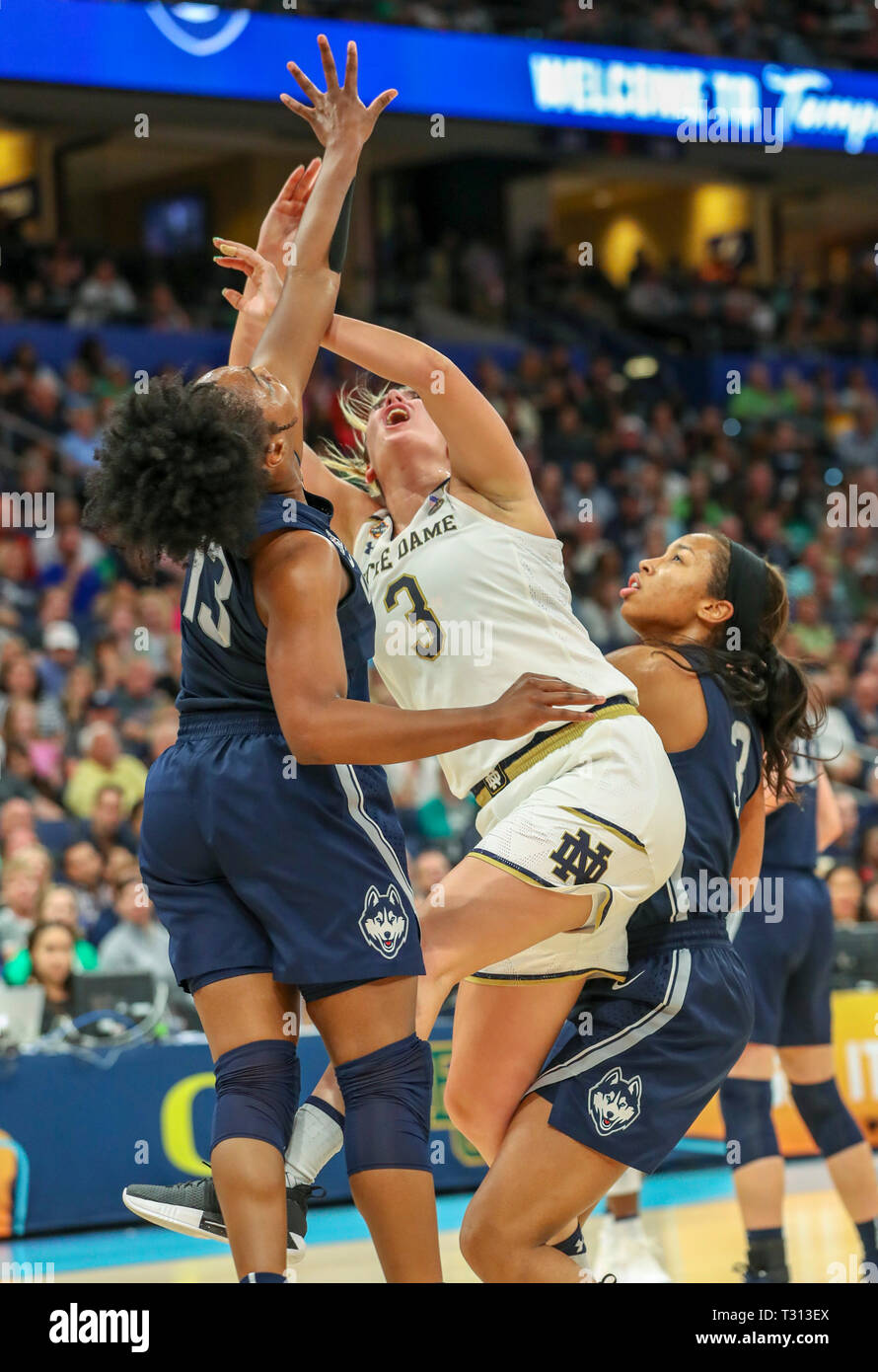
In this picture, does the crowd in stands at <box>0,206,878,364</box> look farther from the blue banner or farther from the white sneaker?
the white sneaker

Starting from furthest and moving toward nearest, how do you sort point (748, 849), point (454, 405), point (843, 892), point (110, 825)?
point (843, 892) < point (110, 825) < point (748, 849) < point (454, 405)

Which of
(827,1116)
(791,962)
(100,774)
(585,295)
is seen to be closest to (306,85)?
(791,962)

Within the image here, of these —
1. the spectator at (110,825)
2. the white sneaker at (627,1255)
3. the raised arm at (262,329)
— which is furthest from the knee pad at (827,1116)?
the spectator at (110,825)

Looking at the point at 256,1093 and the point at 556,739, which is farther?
the point at 556,739

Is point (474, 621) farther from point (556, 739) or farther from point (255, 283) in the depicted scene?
point (255, 283)

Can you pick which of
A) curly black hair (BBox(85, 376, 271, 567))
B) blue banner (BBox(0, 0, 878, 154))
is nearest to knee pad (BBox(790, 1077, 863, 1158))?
curly black hair (BBox(85, 376, 271, 567))

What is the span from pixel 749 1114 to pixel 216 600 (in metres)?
2.91

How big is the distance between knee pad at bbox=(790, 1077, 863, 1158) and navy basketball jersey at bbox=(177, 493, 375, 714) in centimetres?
276

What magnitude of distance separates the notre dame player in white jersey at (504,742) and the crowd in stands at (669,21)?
35.6ft

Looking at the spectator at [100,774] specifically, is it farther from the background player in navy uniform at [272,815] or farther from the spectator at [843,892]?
the background player in navy uniform at [272,815]

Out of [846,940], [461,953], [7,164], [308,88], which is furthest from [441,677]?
[7,164]

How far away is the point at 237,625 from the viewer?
10.3 ft
